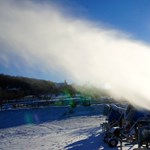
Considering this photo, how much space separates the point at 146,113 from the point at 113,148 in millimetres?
2968

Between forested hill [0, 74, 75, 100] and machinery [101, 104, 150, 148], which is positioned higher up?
forested hill [0, 74, 75, 100]

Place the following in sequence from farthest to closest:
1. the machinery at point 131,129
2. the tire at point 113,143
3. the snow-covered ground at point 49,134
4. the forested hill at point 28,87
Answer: the forested hill at point 28,87 → the snow-covered ground at point 49,134 → the tire at point 113,143 → the machinery at point 131,129

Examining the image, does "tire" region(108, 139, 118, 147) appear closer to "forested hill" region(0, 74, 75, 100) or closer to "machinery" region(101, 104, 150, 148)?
"machinery" region(101, 104, 150, 148)

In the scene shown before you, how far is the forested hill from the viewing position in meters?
73.4

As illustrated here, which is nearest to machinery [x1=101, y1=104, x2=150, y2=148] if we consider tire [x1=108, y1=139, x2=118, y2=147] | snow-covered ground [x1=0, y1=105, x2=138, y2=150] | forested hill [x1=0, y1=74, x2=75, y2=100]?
tire [x1=108, y1=139, x2=118, y2=147]

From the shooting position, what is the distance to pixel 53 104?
2140 inches

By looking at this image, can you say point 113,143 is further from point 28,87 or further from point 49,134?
point 28,87

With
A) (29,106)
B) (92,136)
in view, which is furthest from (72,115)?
(92,136)

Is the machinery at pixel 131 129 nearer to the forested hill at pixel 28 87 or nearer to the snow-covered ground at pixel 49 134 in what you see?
the snow-covered ground at pixel 49 134

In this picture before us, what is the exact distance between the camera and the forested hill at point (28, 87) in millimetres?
73438

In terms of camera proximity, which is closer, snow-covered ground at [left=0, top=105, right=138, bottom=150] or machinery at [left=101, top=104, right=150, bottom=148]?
machinery at [left=101, top=104, right=150, bottom=148]

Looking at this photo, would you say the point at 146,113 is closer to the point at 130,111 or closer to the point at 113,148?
the point at 130,111

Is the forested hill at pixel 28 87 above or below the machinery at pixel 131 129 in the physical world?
above

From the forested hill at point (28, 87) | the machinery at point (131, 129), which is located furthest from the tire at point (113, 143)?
the forested hill at point (28, 87)
